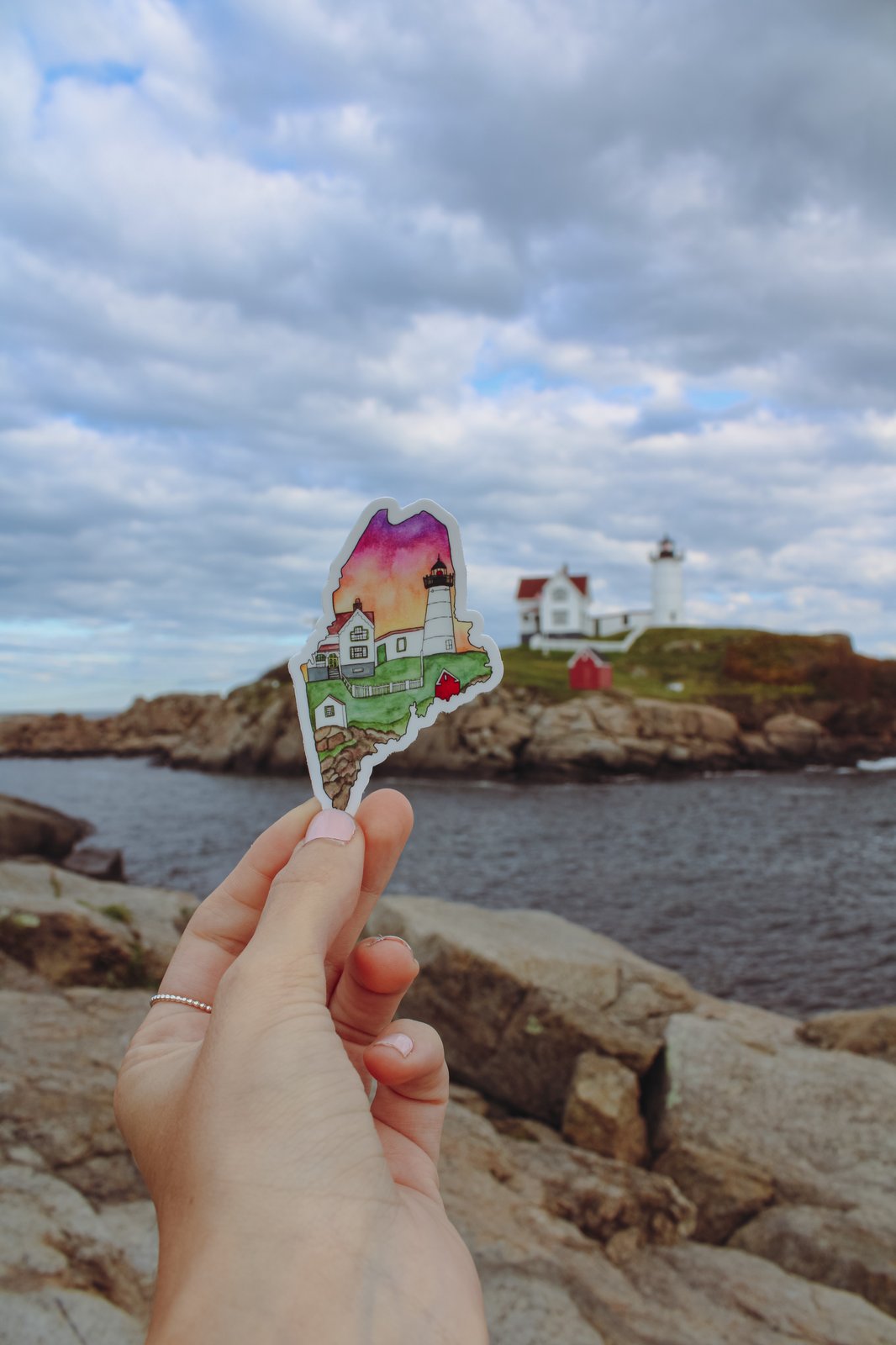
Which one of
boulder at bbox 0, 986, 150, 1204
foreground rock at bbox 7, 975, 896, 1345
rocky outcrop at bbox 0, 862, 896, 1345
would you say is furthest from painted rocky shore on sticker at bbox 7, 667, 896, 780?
foreground rock at bbox 7, 975, 896, 1345

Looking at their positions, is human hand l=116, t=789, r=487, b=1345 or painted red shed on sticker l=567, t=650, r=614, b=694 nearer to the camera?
human hand l=116, t=789, r=487, b=1345

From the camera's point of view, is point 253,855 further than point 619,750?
No

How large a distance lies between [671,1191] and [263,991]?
6261mm

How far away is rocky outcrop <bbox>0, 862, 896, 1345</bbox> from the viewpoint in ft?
17.2

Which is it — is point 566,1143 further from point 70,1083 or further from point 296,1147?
point 296,1147

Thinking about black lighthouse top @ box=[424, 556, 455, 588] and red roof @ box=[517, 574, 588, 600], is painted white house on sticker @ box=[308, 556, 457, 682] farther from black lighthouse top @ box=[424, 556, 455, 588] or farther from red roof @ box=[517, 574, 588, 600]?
red roof @ box=[517, 574, 588, 600]

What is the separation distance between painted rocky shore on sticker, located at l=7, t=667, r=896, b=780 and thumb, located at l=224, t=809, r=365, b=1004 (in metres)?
54.7

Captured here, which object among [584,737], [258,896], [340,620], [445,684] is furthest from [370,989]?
[584,737]

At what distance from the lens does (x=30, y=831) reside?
1236 inches

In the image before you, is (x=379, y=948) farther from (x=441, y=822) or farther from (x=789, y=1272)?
(x=441, y=822)

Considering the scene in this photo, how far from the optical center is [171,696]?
3922 inches

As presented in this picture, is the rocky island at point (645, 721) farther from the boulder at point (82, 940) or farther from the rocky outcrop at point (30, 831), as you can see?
the boulder at point (82, 940)

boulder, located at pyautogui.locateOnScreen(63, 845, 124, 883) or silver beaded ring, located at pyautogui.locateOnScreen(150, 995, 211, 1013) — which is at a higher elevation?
silver beaded ring, located at pyautogui.locateOnScreen(150, 995, 211, 1013)

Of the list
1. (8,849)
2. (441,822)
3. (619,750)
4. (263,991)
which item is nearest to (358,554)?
(263,991)
